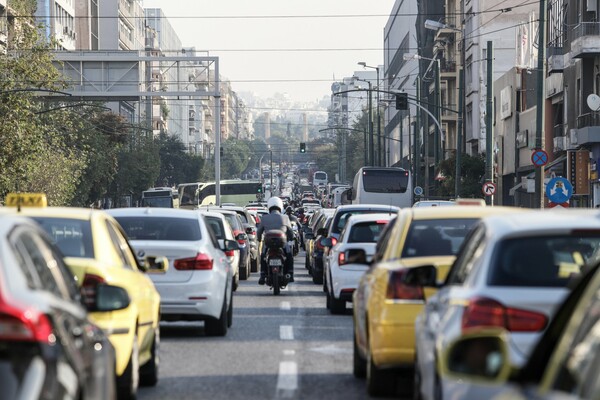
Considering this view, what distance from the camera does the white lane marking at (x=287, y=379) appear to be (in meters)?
11.7

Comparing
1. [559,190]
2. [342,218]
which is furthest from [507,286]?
[559,190]

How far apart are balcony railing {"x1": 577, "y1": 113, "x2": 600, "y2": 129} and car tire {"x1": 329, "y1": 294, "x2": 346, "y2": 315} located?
30418mm

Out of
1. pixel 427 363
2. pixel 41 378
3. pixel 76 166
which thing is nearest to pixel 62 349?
pixel 41 378

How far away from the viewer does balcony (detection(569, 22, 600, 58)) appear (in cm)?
4953

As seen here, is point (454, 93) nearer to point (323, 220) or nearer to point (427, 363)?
point (323, 220)

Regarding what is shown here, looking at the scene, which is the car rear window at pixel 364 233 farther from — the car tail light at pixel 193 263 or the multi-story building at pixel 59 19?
the multi-story building at pixel 59 19

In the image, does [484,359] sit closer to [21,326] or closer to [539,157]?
[21,326]

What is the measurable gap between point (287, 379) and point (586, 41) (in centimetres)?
3875

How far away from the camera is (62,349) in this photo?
5.73m

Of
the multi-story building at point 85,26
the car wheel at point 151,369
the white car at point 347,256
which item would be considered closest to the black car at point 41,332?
the car wheel at point 151,369

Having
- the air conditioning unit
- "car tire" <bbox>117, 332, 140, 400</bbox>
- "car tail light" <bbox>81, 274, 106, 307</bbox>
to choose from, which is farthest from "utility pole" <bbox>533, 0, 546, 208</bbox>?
"car tail light" <bbox>81, 274, 106, 307</bbox>

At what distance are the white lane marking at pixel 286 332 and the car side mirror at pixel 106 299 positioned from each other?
8.47 m

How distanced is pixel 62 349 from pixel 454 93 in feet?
299

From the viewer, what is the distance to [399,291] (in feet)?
35.4
